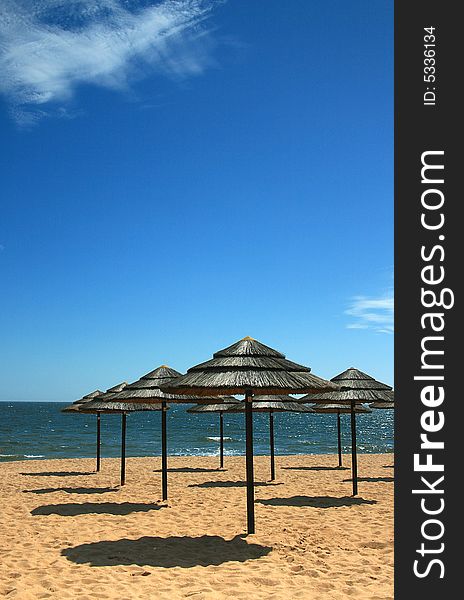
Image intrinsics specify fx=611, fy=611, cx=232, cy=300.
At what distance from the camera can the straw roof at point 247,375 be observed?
823cm

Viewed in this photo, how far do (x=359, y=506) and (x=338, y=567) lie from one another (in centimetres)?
482

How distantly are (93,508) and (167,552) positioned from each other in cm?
401

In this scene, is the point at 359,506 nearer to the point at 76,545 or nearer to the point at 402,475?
the point at 76,545

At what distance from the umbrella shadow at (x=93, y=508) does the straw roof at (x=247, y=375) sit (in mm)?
3702

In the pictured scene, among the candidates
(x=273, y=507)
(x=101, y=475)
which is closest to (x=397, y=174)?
(x=273, y=507)

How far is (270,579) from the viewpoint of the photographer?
6.89 metres

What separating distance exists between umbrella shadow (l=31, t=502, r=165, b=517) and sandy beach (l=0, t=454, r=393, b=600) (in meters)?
0.02

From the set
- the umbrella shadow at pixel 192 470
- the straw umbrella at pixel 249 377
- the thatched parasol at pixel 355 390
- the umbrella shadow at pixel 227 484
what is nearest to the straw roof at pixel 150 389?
the straw umbrella at pixel 249 377

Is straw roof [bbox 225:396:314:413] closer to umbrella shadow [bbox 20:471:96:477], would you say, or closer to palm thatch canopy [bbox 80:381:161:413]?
palm thatch canopy [bbox 80:381:161:413]

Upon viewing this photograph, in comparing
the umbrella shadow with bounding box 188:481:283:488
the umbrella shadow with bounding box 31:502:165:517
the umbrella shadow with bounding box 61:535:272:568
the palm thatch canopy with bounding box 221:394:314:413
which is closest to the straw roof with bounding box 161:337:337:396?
the umbrella shadow with bounding box 61:535:272:568

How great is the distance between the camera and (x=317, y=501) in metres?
12.7

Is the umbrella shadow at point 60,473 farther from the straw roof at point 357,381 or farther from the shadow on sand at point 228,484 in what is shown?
the straw roof at point 357,381

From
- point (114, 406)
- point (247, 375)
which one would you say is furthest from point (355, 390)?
point (114, 406)

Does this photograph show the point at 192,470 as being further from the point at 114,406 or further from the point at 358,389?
the point at 358,389
